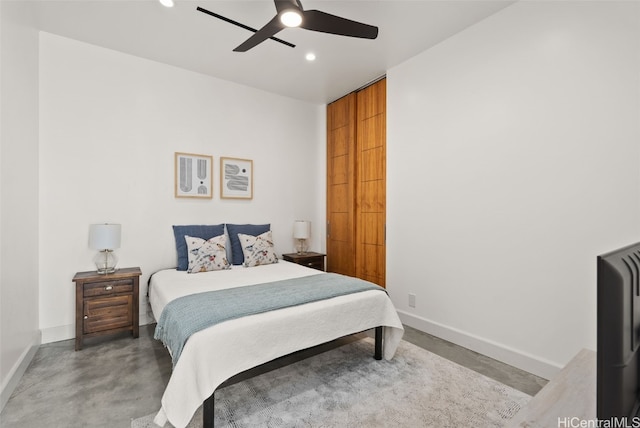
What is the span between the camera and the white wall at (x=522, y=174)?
6.72ft

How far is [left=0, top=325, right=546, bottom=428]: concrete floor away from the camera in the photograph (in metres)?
1.86

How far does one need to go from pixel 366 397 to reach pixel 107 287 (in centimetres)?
256

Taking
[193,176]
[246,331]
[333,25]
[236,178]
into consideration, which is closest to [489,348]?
[246,331]

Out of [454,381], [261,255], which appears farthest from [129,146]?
[454,381]

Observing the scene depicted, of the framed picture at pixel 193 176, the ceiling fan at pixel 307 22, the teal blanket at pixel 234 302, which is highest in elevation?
the ceiling fan at pixel 307 22

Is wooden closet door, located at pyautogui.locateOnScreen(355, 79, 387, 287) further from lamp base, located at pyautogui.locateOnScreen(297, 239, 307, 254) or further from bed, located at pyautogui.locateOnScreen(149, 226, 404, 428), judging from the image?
bed, located at pyautogui.locateOnScreen(149, 226, 404, 428)

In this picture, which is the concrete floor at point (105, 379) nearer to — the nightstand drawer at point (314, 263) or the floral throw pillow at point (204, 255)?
the floral throw pillow at point (204, 255)

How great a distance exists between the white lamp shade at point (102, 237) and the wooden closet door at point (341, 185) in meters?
2.77

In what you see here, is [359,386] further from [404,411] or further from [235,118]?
[235,118]

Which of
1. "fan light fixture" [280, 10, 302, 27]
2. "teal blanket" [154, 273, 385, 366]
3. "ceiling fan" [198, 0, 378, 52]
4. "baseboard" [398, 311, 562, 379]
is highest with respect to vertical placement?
"ceiling fan" [198, 0, 378, 52]

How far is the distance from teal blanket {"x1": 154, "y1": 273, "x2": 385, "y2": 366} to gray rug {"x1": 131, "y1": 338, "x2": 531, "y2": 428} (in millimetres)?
547

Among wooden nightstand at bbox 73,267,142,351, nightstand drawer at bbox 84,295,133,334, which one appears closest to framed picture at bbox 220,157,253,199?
wooden nightstand at bbox 73,267,142,351

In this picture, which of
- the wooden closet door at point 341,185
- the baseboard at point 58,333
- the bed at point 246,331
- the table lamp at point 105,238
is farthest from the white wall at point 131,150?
the bed at point 246,331

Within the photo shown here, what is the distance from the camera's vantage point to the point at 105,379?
227 cm
